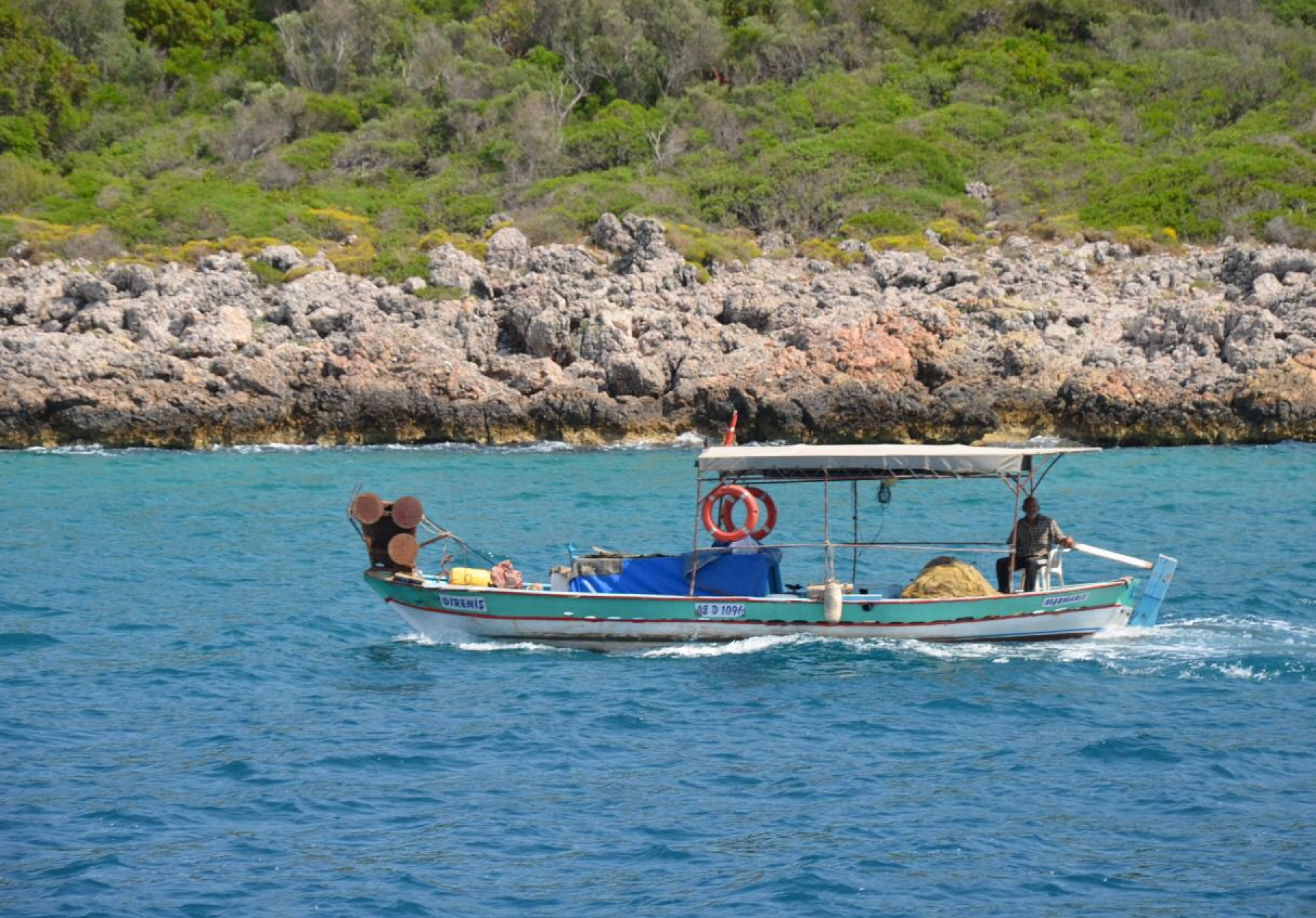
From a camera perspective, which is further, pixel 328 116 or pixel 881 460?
pixel 328 116

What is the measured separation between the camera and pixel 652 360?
41375 millimetres

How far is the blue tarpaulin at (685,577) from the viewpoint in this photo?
1905 cm

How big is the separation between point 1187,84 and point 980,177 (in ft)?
43.7

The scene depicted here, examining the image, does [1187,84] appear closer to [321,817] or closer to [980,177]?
[980,177]

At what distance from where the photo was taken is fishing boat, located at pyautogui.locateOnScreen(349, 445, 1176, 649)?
18453mm

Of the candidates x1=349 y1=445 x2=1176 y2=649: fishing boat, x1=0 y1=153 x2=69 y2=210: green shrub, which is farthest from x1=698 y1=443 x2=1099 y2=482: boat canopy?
x1=0 y1=153 x2=69 y2=210: green shrub

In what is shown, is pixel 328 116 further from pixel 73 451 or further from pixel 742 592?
pixel 742 592

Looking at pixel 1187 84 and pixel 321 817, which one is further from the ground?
pixel 1187 84

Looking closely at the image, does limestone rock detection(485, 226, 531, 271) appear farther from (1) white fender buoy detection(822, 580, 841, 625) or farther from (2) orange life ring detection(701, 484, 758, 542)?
(1) white fender buoy detection(822, 580, 841, 625)

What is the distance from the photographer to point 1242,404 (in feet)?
129

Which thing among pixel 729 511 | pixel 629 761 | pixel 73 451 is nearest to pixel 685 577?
pixel 729 511

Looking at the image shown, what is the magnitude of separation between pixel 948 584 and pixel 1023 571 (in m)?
1.17

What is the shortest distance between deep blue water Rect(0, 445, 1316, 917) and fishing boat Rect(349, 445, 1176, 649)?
36cm

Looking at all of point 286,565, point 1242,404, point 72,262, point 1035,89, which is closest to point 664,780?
point 286,565
